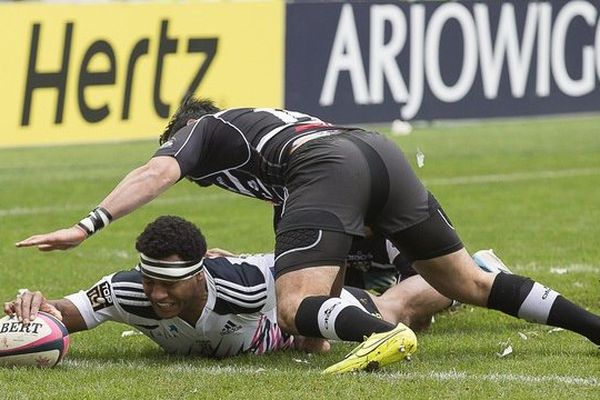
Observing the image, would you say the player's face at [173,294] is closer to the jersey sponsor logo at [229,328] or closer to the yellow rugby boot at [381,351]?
the jersey sponsor logo at [229,328]

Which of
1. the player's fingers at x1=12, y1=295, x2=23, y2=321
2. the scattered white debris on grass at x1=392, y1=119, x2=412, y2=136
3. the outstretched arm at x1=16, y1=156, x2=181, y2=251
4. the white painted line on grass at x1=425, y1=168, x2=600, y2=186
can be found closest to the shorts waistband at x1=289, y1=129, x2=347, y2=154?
the outstretched arm at x1=16, y1=156, x2=181, y2=251

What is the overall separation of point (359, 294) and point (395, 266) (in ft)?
2.00

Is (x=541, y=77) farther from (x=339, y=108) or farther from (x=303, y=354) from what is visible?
(x=303, y=354)

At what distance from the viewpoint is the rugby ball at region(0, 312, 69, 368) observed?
6539mm

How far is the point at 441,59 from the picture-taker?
748 inches

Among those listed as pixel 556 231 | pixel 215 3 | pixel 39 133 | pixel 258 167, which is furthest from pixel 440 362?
pixel 215 3

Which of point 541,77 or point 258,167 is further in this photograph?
point 541,77

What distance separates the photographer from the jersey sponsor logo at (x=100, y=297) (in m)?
6.80

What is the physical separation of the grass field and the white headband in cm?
41

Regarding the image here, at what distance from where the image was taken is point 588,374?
20.7ft

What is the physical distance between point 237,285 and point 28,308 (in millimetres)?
925

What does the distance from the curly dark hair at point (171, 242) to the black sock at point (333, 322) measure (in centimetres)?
54

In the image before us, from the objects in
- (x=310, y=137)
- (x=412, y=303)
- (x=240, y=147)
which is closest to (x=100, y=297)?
(x=240, y=147)

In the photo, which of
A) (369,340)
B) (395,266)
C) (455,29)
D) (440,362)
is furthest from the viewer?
(455,29)
